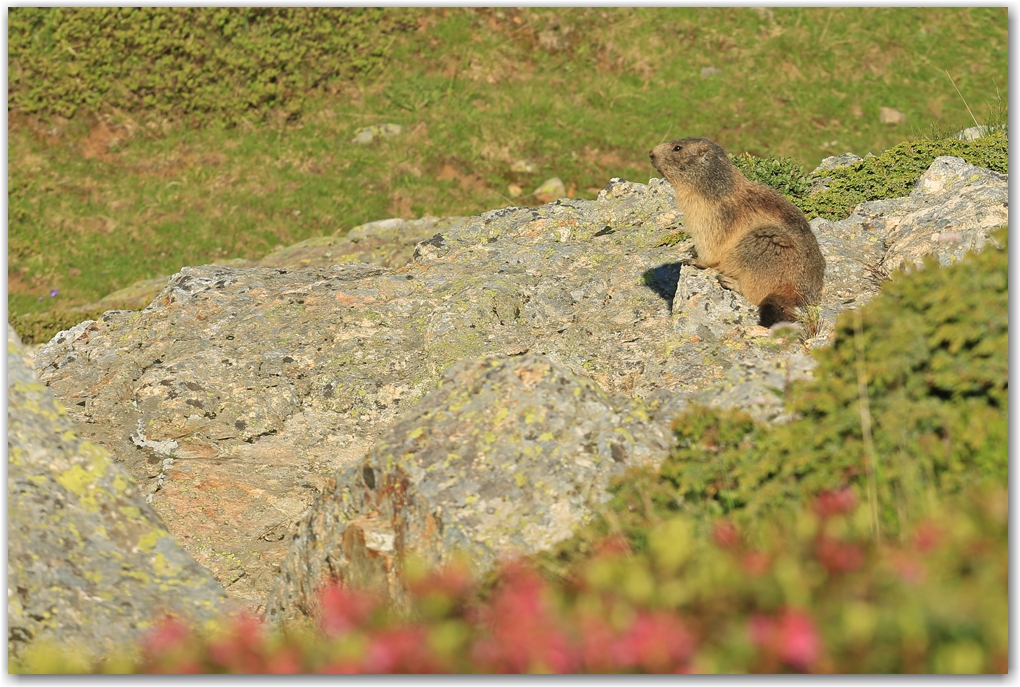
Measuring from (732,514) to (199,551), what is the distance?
17.2 ft

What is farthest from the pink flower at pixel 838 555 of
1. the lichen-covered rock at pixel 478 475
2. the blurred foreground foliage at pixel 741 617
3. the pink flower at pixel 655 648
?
the lichen-covered rock at pixel 478 475

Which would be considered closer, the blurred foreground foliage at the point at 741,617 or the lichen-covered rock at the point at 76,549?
the blurred foreground foliage at the point at 741,617

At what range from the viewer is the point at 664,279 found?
36.8 ft

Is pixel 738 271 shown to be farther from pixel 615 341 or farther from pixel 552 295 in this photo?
pixel 552 295

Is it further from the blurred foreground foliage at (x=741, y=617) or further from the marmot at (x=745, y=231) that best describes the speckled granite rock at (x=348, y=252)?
the blurred foreground foliage at (x=741, y=617)

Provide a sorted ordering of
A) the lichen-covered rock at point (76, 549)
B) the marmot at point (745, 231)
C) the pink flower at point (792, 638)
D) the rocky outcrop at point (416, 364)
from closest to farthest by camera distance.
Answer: the pink flower at point (792, 638), the lichen-covered rock at point (76, 549), the rocky outcrop at point (416, 364), the marmot at point (745, 231)

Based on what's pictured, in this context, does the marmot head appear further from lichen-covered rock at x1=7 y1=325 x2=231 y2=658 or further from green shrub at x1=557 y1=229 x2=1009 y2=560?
lichen-covered rock at x1=7 y1=325 x2=231 y2=658

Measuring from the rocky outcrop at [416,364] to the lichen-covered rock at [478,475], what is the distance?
0.06 feet

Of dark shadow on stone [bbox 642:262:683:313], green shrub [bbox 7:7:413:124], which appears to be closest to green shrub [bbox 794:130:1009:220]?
dark shadow on stone [bbox 642:262:683:313]

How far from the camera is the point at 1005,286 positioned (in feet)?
19.0

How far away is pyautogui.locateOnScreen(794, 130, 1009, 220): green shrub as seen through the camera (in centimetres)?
1274

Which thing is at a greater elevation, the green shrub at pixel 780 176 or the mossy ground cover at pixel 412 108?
the mossy ground cover at pixel 412 108

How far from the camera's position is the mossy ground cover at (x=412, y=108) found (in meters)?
20.5

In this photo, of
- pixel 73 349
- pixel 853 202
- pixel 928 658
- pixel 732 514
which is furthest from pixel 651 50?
pixel 928 658
